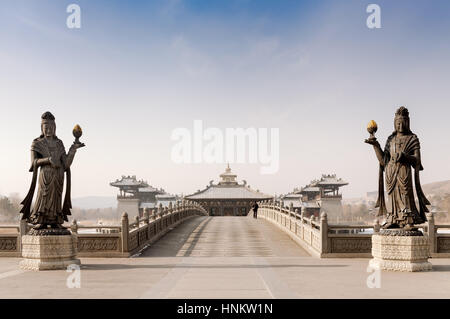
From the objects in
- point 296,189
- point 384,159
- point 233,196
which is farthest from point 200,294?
point 296,189

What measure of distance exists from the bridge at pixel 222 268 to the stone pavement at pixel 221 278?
2 centimetres

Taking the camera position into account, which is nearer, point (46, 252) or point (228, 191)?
point (46, 252)

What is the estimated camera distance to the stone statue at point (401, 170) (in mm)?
11086

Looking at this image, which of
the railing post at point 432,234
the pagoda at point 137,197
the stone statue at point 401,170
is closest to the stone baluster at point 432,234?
the railing post at point 432,234

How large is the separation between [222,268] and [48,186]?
5251 millimetres

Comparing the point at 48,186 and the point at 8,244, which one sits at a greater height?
the point at 48,186

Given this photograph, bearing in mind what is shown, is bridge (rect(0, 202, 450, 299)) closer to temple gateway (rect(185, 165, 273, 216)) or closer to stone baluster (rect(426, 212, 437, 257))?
stone baluster (rect(426, 212, 437, 257))

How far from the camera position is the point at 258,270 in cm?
1155

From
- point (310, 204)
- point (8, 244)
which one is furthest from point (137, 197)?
point (8, 244)

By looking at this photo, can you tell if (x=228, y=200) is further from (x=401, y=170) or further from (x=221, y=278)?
(x=221, y=278)

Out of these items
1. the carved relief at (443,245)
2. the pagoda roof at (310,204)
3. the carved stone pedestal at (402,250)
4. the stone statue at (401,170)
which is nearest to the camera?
the carved stone pedestal at (402,250)

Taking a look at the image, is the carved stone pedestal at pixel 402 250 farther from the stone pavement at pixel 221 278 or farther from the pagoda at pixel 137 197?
the pagoda at pixel 137 197

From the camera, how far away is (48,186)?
449 inches

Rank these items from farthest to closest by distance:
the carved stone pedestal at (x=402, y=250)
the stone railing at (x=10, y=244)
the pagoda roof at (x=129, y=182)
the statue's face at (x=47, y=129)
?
the pagoda roof at (x=129, y=182) → the stone railing at (x=10, y=244) → the statue's face at (x=47, y=129) → the carved stone pedestal at (x=402, y=250)
